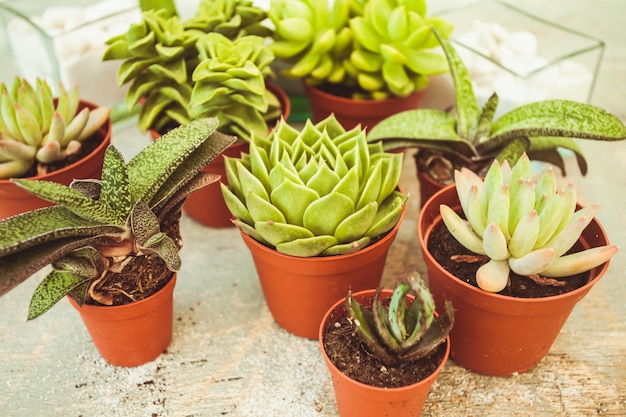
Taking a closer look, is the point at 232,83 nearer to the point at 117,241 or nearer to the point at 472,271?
the point at 117,241

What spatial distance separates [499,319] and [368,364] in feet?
0.58

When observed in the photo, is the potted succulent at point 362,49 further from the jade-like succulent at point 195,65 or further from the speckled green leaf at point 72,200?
the speckled green leaf at point 72,200

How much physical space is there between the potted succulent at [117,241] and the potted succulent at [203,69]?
0.13 metres

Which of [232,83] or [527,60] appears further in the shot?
[527,60]

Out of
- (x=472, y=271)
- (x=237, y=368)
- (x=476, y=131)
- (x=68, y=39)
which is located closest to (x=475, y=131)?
(x=476, y=131)

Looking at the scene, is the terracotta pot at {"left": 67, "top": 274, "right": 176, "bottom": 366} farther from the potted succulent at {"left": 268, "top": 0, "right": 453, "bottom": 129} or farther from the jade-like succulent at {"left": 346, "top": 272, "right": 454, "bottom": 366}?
the potted succulent at {"left": 268, "top": 0, "right": 453, "bottom": 129}

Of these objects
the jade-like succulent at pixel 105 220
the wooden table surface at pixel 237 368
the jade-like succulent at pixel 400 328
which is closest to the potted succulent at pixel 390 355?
the jade-like succulent at pixel 400 328

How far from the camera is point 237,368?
2.89ft

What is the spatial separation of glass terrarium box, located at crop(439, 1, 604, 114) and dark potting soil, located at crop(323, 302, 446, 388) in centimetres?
55

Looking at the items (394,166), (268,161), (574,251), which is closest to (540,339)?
(574,251)

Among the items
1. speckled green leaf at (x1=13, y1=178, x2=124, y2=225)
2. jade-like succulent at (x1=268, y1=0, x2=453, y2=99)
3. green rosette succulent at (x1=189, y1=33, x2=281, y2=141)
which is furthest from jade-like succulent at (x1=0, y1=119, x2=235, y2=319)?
jade-like succulent at (x1=268, y1=0, x2=453, y2=99)

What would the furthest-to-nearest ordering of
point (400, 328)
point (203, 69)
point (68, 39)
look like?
point (68, 39) → point (203, 69) → point (400, 328)

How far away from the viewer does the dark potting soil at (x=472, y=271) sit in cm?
77

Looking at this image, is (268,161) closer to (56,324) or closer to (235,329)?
(235,329)
